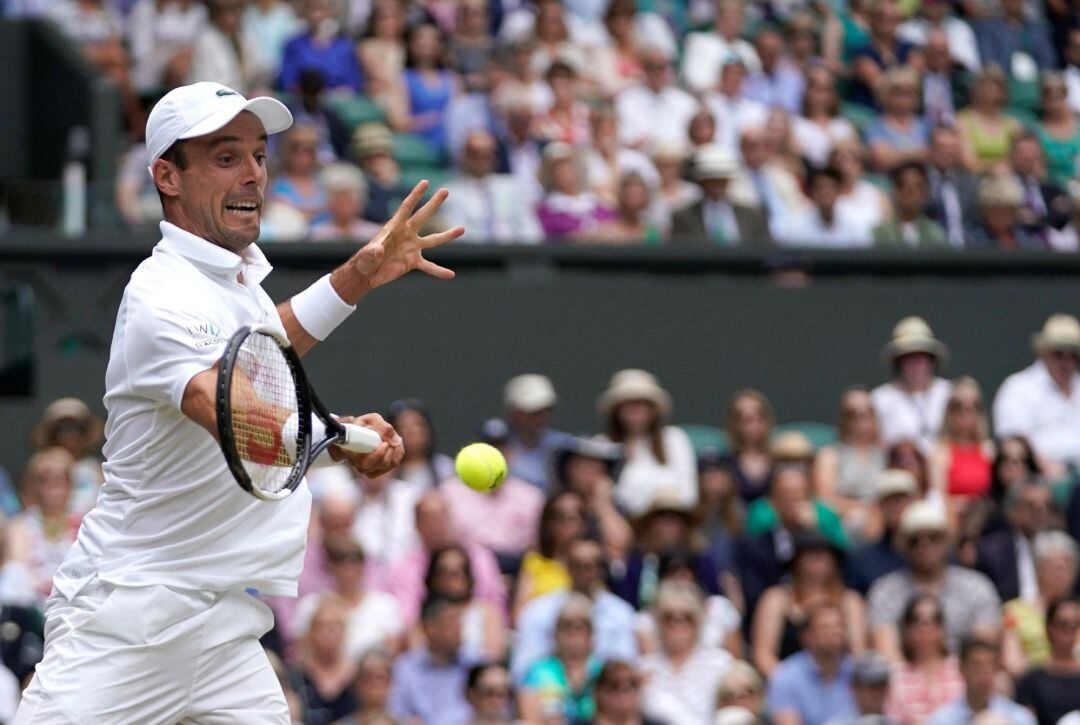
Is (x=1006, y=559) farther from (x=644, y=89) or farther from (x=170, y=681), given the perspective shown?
(x=170, y=681)

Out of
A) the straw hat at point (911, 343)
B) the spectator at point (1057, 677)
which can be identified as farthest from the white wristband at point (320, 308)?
the straw hat at point (911, 343)

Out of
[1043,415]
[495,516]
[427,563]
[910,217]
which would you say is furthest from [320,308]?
[910,217]

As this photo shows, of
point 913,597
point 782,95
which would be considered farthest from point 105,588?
point 782,95

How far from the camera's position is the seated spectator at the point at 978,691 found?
8562 millimetres

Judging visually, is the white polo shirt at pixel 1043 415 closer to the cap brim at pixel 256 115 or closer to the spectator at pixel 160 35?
the spectator at pixel 160 35

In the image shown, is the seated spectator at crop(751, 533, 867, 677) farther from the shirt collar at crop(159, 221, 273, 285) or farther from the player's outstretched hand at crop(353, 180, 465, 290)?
the shirt collar at crop(159, 221, 273, 285)

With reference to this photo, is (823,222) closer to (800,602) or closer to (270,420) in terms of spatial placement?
(800,602)

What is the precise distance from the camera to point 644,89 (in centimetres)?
1228

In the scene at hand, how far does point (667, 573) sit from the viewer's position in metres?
9.16

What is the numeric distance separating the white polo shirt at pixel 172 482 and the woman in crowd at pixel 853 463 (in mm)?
6017

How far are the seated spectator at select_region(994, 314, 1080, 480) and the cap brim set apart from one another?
7070 mm

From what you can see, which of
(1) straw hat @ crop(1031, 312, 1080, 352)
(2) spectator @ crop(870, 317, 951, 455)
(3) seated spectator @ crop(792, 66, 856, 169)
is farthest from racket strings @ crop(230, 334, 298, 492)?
(3) seated spectator @ crop(792, 66, 856, 169)

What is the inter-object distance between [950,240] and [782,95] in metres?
1.36

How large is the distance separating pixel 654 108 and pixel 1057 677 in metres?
4.57
